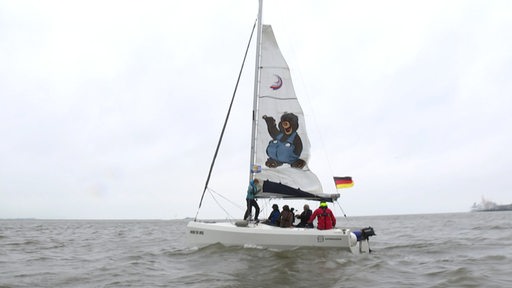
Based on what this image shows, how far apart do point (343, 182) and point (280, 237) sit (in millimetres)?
4084

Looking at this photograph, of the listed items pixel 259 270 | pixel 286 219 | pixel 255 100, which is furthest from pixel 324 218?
pixel 255 100

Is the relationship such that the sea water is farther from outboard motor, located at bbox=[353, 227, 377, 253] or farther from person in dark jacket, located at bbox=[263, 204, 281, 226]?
person in dark jacket, located at bbox=[263, 204, 281, 226]

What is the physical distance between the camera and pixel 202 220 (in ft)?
62.0

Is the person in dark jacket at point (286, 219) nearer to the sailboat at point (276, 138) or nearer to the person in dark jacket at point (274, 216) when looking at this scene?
the person in dark jacket at point (274, 216)

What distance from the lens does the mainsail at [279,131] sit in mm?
17875

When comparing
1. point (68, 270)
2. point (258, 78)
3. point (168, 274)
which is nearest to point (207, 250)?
point (168, 274)

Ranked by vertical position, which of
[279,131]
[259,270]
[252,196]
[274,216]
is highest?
[279,131]

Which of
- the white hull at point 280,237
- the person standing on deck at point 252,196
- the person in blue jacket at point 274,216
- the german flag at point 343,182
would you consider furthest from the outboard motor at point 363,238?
the person standing on deck at point 252,196

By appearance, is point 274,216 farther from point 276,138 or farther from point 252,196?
point 276,138

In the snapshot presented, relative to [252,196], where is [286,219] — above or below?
below

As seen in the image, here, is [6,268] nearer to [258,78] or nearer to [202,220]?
[202,220]

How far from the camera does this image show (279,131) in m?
18.0

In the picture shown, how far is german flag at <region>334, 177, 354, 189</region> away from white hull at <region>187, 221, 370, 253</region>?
91.4 inches

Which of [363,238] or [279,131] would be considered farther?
[279,131]
